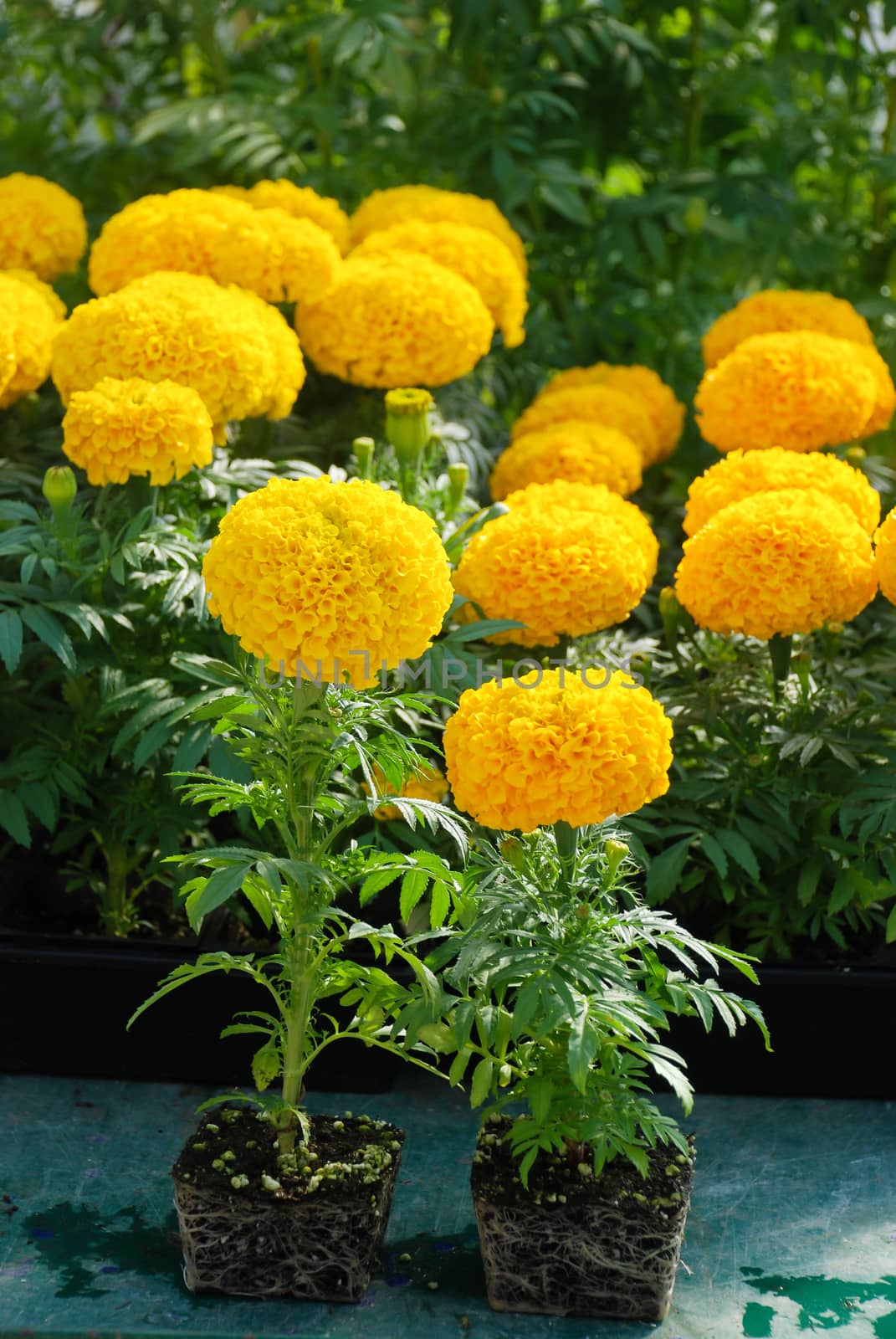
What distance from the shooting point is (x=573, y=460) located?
3.38 m

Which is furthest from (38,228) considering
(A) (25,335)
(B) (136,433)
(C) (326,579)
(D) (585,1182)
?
(D) (585,1182)

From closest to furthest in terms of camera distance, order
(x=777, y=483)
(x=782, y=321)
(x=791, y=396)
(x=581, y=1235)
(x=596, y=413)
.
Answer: (x=581, y=1235) < (x=777, y=483) < (x=791, y=396) < (x=596, y=413) < (x=782, y=321)

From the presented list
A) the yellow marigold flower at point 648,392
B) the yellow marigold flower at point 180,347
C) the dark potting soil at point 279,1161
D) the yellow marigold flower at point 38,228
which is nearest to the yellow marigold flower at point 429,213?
the yellow marigold flower at point 648,392

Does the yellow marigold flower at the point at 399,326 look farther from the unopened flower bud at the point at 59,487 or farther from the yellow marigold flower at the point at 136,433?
the unopened flower bud at the point at 59,487

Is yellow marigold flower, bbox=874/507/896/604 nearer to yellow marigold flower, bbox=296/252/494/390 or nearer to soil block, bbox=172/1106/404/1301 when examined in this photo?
yellow marigold flower, bbox=296/252/494/390

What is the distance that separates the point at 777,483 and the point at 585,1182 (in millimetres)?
1264

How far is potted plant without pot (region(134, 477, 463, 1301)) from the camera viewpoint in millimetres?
2080

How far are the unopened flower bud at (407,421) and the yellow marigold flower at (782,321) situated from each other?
40.0 inches

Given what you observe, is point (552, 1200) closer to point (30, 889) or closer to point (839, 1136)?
point (839, 1136)

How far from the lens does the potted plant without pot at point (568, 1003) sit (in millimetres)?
2082

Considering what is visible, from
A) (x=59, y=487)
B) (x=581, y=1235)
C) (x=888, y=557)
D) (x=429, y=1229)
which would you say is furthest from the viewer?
(x=59, y=487)

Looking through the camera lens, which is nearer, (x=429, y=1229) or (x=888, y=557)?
(x=429, y=1229)

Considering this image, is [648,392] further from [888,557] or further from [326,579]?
[326,579]

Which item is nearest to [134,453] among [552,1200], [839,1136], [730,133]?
[552,1200]
